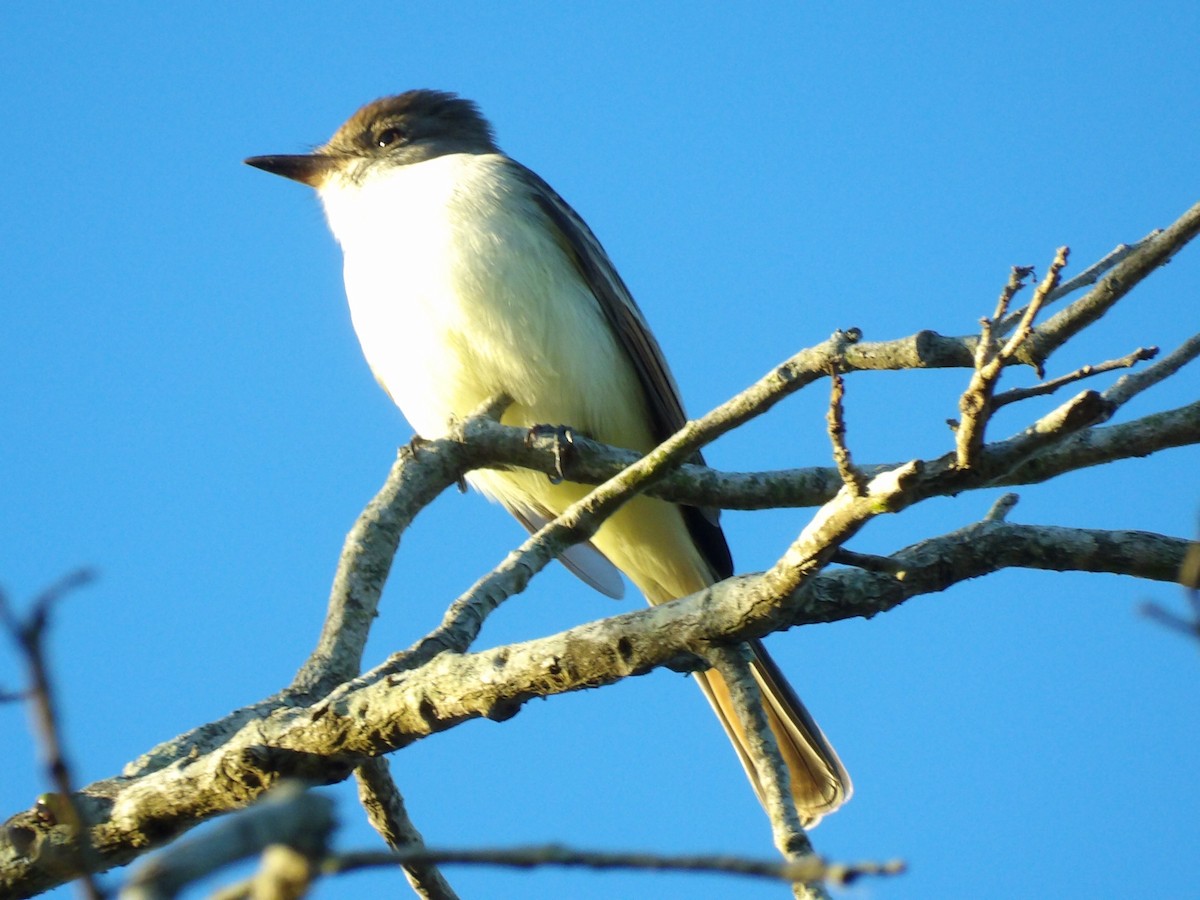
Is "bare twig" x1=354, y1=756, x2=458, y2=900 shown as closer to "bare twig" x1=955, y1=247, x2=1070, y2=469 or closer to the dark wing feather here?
"bare twig" x1=955, y1=247, x2=1070, y2=469

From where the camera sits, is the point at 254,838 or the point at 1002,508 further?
the point at 1002,508

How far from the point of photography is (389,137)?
28.5ft

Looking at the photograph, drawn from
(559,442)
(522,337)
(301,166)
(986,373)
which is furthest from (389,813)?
(301,166)

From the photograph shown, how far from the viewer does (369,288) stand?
22.9 ft

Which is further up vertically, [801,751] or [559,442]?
[559,442]

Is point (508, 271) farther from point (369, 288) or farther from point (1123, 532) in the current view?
point (1123, 532)

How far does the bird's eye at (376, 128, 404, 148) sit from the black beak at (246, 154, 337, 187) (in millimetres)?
335

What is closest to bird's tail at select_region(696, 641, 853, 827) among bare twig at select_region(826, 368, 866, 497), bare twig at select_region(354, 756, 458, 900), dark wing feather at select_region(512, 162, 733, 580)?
dark wing feather at select_region(512, 162, 733, 580)

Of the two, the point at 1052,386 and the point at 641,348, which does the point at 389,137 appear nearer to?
the point at 641,348

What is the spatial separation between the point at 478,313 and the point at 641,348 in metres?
1.04

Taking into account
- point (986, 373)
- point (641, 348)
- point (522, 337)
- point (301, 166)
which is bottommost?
point (986, 373)

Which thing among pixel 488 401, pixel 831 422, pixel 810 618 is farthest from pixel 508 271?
pixel 831 422

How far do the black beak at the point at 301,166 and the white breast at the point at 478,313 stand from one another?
4.10ft

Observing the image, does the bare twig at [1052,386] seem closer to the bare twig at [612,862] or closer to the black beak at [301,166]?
the bare twig at [612,862]
